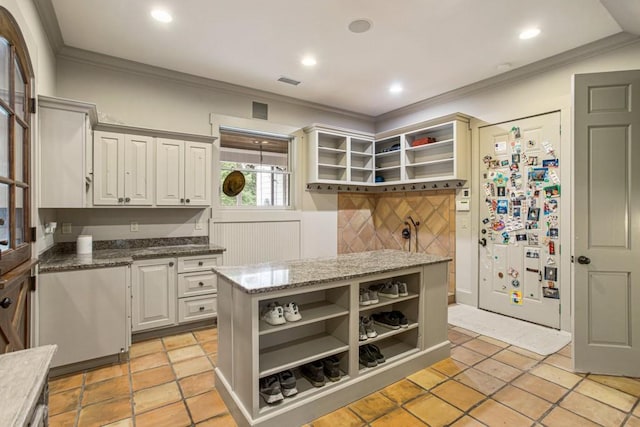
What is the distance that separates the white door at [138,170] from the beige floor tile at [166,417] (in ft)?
6.59

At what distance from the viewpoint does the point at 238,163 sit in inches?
173

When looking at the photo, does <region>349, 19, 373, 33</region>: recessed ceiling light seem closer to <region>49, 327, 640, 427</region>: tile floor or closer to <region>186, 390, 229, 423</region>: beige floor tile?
<region>49, 327, 640, 427</region>: tile floor

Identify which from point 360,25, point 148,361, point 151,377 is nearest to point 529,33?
point 360,25

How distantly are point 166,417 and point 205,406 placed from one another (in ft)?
0.79

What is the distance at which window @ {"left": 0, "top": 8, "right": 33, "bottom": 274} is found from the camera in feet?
5.69

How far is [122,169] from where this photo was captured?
3219 mm

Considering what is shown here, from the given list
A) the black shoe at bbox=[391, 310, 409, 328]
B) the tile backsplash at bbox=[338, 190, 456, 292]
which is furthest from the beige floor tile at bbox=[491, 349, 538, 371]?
the tile backsplash at bbox=[338, 190, 456, 292]

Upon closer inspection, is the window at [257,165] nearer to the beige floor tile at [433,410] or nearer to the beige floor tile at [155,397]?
the beige floor tile at [155,397]

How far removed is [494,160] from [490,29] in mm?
1602

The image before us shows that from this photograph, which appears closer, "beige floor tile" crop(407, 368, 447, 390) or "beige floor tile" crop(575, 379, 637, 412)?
"beige floor tile" crop(575, 379, 637, 412)

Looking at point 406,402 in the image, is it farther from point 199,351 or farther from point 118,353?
point 118,353

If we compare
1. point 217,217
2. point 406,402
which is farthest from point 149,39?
point 406,402

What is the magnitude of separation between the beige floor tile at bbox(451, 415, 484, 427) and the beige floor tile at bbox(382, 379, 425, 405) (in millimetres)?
342

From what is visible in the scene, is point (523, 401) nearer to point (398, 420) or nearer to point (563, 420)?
point (563, 420)
